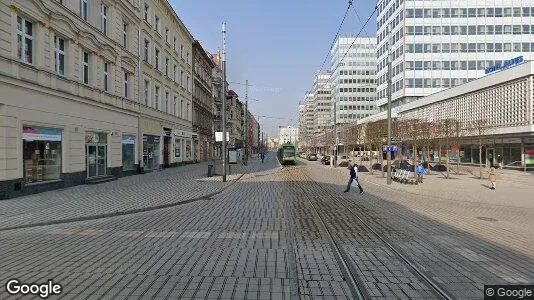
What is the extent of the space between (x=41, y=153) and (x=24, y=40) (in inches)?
180

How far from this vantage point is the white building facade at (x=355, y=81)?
333 feet

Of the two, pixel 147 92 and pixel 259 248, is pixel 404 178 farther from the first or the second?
pixel 147 92

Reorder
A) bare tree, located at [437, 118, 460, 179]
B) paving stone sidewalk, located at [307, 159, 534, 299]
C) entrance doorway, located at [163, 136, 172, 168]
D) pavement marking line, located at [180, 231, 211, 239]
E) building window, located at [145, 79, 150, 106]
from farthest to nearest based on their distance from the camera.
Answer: entrance doorway, located at [163, 136, 172, 168] < building window, located at [145, 79, 150, 106] < bare tree, located at [437, 118, 460, 179] < pavement marking line, located at [180, 231, 211, 239] < paving stone sidewalk, located at [307, 159, 534, 299]

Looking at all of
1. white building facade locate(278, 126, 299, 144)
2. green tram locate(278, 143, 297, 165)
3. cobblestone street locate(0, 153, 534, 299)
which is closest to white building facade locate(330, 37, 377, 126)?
white building facade locate(278, 126, 299, 144)

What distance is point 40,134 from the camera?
14.7 metres

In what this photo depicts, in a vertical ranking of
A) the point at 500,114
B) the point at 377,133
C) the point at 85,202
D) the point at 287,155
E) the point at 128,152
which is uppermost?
the point at 500,114

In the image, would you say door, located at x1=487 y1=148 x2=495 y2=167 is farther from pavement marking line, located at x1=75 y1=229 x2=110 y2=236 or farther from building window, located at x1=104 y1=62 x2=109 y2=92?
pavement marking line, located at x1=75 y1=229 x2=110 y2=236

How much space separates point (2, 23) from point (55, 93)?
3.60 meters

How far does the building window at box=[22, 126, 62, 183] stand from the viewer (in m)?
13.9

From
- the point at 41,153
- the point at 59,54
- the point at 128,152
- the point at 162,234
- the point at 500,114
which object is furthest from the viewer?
the point at 500,114

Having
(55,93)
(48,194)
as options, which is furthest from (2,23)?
(48,194)

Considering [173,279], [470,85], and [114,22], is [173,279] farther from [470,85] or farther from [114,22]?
[470,85]

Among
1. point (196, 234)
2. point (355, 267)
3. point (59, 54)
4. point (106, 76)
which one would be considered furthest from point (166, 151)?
point (355, 267)

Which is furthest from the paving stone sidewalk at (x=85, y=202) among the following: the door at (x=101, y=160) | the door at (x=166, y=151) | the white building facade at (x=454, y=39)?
the white building facade at (x=454, y=39)
